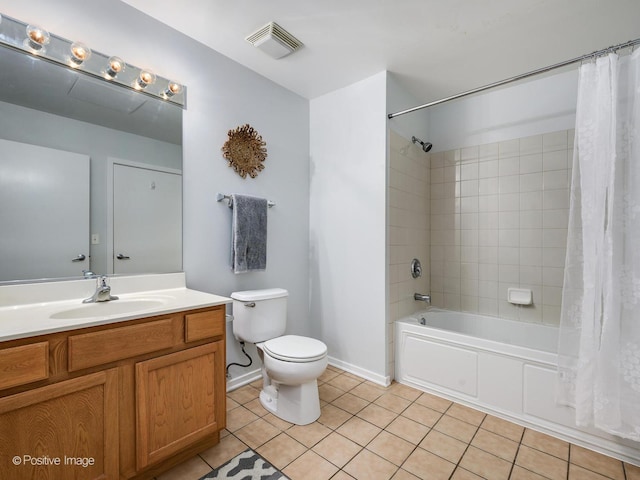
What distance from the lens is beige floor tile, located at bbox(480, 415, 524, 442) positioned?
1.72 m

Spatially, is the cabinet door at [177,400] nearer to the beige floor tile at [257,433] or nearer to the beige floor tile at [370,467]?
the beige floor tile at [257,433]

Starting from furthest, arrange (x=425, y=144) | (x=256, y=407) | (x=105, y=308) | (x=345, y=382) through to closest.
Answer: (x=425, y=144), (x=345, y=382), (x=256, y=407), (x=105, y=308)

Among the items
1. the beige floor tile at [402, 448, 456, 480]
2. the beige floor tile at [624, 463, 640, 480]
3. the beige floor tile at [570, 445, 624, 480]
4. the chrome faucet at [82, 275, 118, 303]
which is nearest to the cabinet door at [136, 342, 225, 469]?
the chrome faucet at [82, 275, 118, 303]

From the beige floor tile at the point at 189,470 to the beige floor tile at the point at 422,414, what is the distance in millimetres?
1182

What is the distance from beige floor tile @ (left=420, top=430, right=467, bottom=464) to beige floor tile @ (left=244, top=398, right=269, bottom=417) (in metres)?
0.96

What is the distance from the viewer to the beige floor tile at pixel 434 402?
201 cm

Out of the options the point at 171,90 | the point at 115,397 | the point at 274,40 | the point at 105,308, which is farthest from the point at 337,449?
the point at 274,40

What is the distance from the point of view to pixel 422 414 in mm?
1934

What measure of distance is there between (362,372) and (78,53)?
8.83ft

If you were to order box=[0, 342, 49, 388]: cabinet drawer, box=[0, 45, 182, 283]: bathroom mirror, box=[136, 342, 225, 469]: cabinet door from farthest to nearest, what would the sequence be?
box=[0, 45, 182, 283]: bathroom mirror
box=[136, 342, 225, 469]: cabinet door
box=[0, 342, 49, 388]: cabinet drawer

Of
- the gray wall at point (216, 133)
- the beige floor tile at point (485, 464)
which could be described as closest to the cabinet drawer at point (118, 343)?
the gray wall at point (216, 133)

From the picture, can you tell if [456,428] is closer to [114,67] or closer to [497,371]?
[497,371]

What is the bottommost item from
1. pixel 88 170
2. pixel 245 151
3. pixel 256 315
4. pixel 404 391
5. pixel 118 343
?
pixel 404 391

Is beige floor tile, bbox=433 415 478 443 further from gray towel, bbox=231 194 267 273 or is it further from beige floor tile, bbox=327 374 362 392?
gray towel, bbox=231 194 267 273
